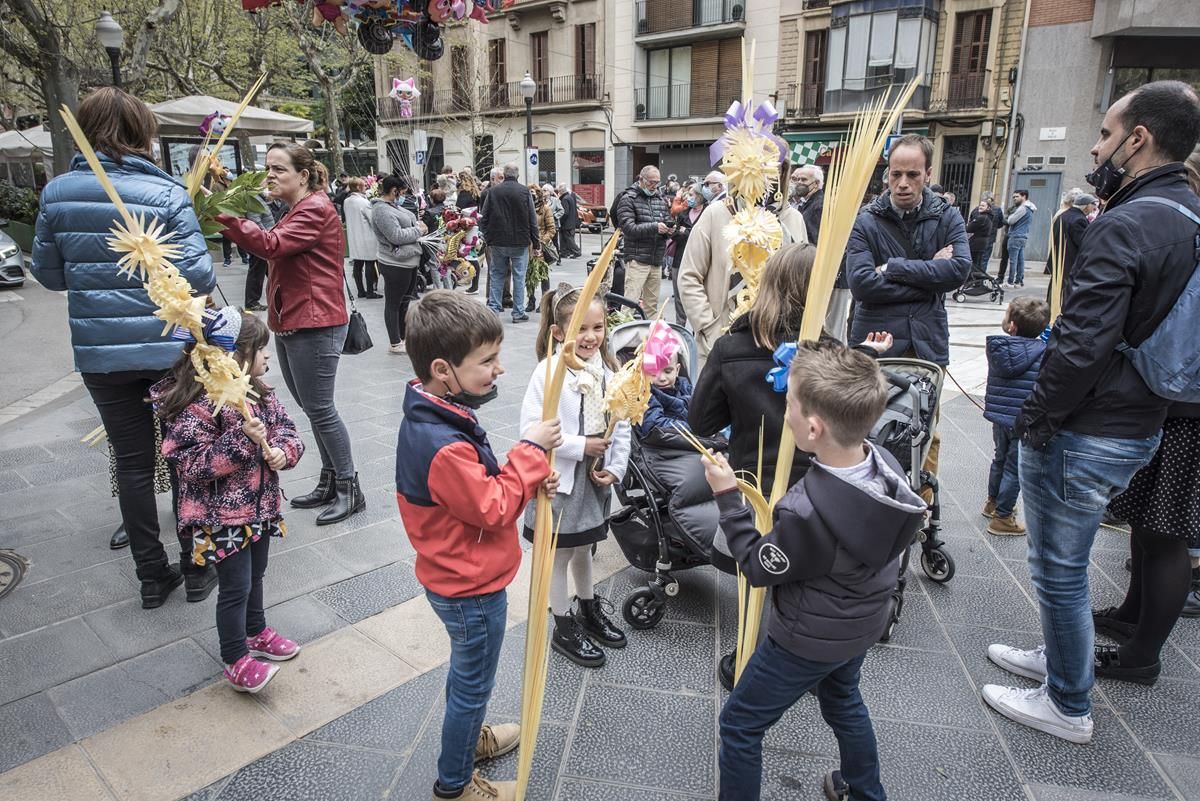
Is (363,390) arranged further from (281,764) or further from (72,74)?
(72,74)

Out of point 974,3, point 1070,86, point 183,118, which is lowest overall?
point 183,118

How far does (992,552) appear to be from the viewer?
149 inches

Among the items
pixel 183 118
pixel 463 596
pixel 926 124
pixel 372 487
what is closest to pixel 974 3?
pixel 926 124

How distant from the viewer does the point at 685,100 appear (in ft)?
90.2

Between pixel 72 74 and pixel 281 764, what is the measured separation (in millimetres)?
11501

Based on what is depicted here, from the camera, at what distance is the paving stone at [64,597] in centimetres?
303

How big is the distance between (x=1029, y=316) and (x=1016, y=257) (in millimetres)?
12532

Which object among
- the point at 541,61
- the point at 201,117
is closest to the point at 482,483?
the point at 201,117

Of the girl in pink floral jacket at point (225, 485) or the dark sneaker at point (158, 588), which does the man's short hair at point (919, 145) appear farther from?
the dark sneaker at point (158, 588)

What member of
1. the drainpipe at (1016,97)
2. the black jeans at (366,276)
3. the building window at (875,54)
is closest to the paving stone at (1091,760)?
the black jeans at (366,276)

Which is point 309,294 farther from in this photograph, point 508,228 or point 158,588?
point 508,228

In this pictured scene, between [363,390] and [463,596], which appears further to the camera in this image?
[363,390]

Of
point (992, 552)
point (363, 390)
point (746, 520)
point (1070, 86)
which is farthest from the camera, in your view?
point (1070, 86)

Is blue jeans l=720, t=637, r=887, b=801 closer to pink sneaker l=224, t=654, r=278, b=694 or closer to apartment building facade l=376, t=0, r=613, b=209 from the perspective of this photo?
pink sneaker l=224, t=654, r=278, b=694
